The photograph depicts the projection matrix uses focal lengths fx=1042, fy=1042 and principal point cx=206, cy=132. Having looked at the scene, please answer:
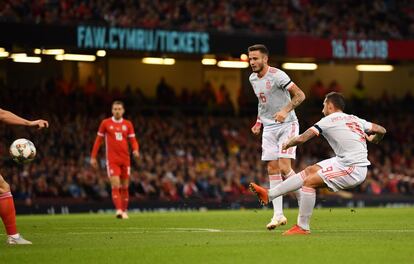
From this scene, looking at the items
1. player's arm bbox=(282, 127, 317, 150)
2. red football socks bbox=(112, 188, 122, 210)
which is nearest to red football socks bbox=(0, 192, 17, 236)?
player's arm bbox=(282, 127, 317, 150)

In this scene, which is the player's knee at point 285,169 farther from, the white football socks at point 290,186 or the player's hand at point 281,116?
the white football socks at point 290,186

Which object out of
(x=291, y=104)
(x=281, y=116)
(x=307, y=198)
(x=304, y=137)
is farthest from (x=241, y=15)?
(x=304, y=137)

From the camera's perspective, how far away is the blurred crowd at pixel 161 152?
29641 mm

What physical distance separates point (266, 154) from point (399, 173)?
73.3 ft

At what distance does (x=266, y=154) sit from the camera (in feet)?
53.3

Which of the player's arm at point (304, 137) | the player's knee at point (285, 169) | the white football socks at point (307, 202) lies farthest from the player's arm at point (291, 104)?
the white football socks at point (307, 202)

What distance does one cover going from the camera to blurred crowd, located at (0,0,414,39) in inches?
1222

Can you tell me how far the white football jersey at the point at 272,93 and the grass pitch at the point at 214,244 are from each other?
5.78 feet

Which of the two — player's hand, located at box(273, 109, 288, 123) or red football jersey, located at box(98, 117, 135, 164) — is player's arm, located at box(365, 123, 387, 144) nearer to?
player's hand, located at box(273, 109, 288, 123)

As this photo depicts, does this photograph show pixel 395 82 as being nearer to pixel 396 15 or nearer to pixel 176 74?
pixel 396 15

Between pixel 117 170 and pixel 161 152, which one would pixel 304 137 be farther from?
pixel 161 152

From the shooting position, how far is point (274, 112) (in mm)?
16109

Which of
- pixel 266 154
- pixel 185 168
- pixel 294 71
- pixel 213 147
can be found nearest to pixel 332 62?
pixel 294 71

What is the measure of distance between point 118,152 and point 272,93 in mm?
6891
